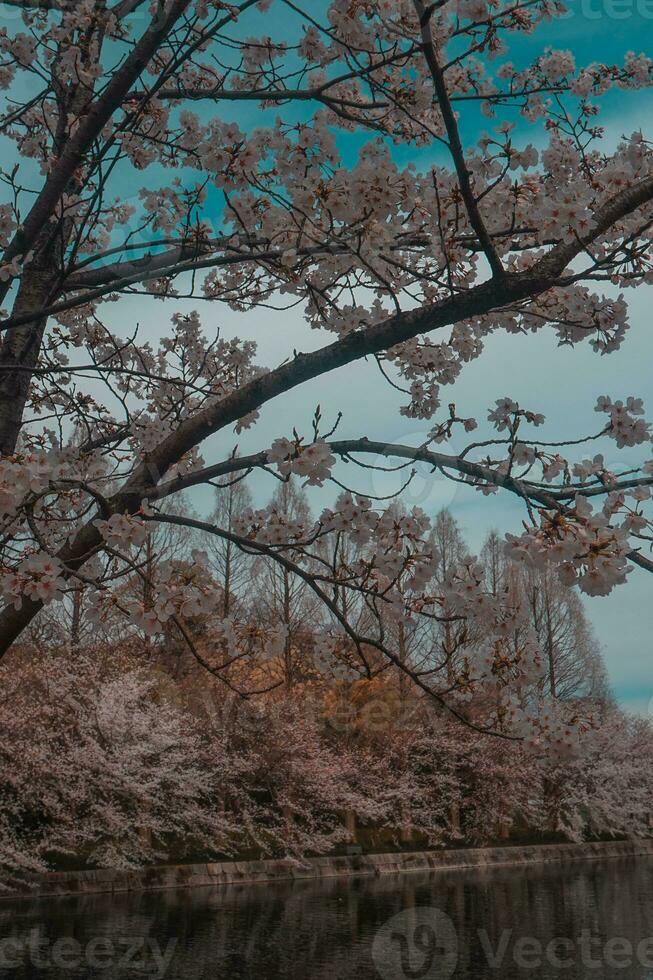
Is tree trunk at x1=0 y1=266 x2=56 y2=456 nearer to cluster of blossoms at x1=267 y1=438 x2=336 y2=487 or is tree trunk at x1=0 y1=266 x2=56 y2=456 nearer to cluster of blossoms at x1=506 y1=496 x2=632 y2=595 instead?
cluster of blossoms at x1=267 y1=438 x2=336 y2=487

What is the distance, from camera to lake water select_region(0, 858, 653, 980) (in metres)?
9.05

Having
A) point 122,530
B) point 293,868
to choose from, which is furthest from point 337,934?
point 122,530

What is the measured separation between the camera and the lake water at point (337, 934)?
9055mm

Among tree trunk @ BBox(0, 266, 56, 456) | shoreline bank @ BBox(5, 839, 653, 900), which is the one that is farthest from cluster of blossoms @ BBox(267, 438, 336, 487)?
shoreline bank @ BBox(5, 839, 653, 900)

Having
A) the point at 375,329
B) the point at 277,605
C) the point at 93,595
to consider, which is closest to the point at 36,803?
the point at 277,605

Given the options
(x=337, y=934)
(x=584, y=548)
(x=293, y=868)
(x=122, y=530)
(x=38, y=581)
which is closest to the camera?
(x=584, y=548)

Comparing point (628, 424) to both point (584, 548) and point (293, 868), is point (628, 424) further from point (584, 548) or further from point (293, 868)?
point (293, 868)

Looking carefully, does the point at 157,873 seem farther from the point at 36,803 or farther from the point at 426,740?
the point at 426,740

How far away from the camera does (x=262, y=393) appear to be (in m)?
3.94

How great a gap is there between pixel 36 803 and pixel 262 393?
13375 mm

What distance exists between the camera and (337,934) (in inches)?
439

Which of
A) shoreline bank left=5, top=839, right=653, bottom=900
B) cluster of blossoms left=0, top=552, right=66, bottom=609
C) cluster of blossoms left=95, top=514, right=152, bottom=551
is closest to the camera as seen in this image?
cluster of blossoms left=0, top=552, right=66, bottom=609

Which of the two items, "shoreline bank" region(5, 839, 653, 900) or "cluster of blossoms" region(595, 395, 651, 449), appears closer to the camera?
"cluster of blossoms" region(595, 395, 651, 449)

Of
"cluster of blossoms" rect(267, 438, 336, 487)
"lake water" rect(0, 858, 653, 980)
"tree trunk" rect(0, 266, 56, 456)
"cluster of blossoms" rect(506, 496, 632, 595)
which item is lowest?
"lake water" rect(0, 858, 653, 980)
